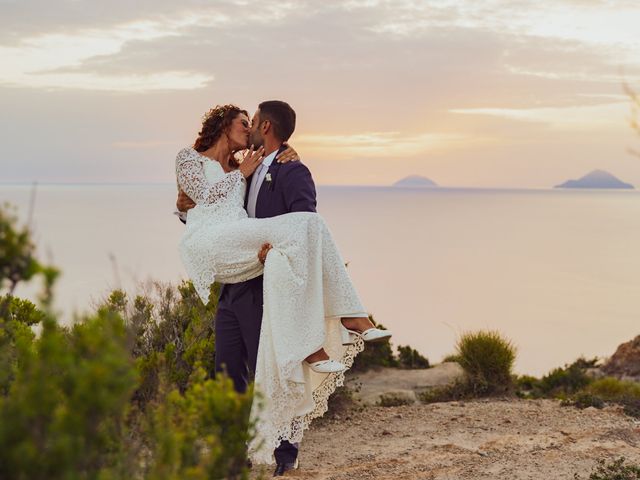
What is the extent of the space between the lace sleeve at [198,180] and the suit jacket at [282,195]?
212mm

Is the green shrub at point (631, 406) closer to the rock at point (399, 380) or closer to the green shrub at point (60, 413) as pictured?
the rock at point (399, 380)

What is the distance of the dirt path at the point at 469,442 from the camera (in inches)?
228

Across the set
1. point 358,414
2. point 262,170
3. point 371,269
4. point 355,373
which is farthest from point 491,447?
point 371,269

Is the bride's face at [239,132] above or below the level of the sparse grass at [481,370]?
above

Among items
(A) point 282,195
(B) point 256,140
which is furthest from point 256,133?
(A) point 282,195

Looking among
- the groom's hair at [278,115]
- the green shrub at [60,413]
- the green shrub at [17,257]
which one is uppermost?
the groom's hair at [278,115]

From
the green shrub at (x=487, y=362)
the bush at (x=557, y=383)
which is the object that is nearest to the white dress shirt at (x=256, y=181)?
the green shrub at (x=487, y=362)

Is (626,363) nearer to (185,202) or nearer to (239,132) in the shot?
(239,132)

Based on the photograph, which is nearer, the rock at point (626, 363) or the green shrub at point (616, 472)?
the green shrub at point (616, 472)

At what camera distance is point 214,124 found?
543 centimetres

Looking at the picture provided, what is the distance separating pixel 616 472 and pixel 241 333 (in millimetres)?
2834

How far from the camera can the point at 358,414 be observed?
7875 millimetres

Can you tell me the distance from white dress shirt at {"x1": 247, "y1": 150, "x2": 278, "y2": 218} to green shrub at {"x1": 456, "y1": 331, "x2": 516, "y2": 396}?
478 centimetres

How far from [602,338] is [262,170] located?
19.9 metres
